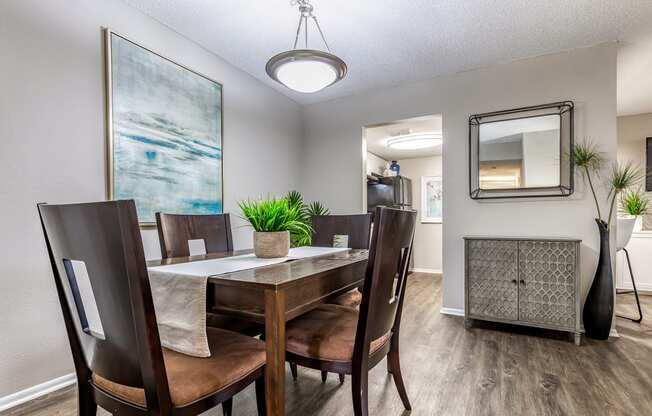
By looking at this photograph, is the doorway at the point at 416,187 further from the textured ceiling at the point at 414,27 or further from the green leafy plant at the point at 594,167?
the green leafy plant at the point at 594,167

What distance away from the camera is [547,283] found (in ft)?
8.36

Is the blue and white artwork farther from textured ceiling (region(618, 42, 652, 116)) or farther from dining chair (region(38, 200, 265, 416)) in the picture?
textured ceiling (region(618, 42, 652, 116))

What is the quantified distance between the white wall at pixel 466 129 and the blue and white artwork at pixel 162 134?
1.48 metres

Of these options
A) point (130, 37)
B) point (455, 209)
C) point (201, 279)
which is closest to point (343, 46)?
point (130, 37)

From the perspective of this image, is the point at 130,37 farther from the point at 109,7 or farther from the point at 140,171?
the point at 140,171

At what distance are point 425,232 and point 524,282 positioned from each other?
3175 mm

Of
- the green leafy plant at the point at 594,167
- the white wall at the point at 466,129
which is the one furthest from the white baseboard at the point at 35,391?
the green leafy plant at the point at 594,167

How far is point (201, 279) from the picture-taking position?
1.06 metres

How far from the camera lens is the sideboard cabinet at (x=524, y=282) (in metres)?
2.48

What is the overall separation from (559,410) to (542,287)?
47.4 inches

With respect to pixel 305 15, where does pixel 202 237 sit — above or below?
below

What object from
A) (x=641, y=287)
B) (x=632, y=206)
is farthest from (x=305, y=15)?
(x=641, y=287)

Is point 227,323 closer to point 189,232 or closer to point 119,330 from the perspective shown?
point 189,232

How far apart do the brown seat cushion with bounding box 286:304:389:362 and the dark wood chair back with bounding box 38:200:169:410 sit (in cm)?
54
